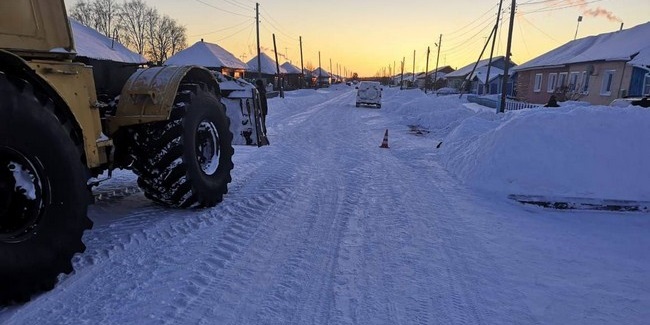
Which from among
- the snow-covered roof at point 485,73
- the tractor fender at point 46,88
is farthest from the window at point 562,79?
→ the tractor fender at point 46,88

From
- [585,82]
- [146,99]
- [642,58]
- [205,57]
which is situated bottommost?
[585,82]

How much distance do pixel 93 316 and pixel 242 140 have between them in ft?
16.3

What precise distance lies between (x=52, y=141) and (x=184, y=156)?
1739mm

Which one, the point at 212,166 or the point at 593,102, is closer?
the point at 212,166

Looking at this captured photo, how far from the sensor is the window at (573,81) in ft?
88.9

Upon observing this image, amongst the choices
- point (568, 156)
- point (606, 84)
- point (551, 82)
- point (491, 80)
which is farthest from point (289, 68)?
point (568, 156)

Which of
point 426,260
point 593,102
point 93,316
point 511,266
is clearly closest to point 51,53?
point 93,316

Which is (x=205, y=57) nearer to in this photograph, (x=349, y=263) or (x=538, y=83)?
(x=538, y=83)

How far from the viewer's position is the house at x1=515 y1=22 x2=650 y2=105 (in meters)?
22.1

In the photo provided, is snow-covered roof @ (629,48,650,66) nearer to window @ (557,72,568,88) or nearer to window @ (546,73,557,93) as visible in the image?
window @ (557,72,568,88)

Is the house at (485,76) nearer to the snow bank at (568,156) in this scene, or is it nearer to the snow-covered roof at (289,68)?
the snow-covered roof at (289,68)

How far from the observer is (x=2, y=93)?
2.51 metres

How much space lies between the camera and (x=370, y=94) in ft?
98.6

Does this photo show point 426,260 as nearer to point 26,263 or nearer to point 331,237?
point 331,237
